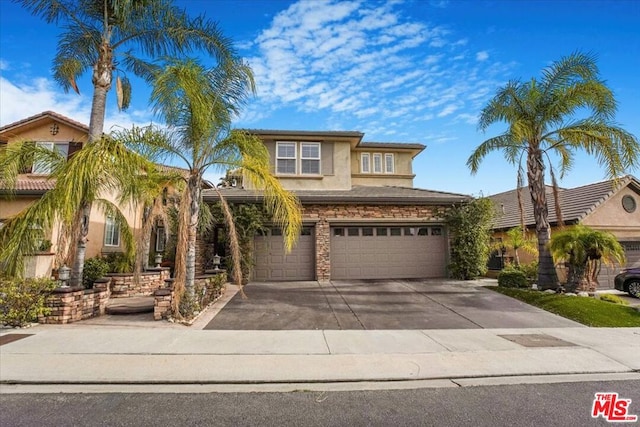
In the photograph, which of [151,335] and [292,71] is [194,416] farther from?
[292,71]

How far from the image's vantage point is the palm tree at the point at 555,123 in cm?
1038

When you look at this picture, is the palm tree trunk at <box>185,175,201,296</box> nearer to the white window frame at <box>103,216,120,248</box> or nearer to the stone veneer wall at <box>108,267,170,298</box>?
the stone veneer wall at <box>108,267,170,298</box>

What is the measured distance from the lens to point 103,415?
12.2 feet

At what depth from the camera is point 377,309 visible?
9219mm

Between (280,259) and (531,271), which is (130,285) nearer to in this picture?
(280,259)

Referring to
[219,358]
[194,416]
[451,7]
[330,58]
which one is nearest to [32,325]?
[219,358]

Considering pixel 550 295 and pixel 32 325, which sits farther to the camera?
pixel 550 295

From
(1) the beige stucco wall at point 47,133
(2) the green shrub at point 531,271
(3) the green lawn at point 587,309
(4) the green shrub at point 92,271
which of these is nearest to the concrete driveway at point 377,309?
(3) the green lawn at point 587,309

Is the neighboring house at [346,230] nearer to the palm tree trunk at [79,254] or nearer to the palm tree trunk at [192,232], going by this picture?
the palm tree trunk at [192,232]

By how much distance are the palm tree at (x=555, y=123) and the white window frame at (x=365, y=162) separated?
7.22 metres

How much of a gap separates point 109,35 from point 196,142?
471 centimetres

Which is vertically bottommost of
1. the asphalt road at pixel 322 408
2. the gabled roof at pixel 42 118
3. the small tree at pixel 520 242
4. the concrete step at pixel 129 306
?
the asphalt road at pixel 322 408

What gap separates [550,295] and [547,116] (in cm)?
601

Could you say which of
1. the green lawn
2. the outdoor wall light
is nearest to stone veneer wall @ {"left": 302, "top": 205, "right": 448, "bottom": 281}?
the green lawn
